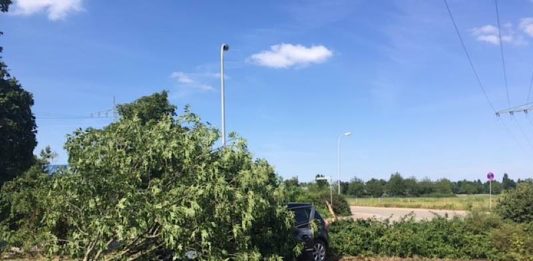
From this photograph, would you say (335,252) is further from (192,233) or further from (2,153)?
(2,153)

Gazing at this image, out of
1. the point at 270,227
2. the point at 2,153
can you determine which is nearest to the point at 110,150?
the point at 270,227

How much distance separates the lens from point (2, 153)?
41.5 metres

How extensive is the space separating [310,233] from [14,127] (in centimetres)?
3162

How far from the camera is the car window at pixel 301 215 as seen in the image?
53.7 ft

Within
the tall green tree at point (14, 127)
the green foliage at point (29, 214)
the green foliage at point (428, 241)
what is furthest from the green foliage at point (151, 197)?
the tall green tree at point (14, 127)

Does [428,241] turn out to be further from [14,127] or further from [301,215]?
[14,127]

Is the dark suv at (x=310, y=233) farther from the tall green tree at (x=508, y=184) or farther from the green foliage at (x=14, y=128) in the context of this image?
the green foliage at (x=14, y=128)

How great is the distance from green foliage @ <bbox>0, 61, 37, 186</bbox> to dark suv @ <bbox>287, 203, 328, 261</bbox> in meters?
29.6

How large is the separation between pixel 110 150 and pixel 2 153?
33.8 metres

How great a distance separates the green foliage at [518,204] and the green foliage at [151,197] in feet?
46.5

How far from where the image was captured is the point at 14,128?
41688mm

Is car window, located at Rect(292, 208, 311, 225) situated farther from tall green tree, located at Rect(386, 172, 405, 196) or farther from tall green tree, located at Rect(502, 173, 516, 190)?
tall green tree, located at Rect(386, 172, 405, 196)

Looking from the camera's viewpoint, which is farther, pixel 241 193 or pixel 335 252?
pixel 335 252

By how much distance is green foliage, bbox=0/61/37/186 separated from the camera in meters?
41.2
